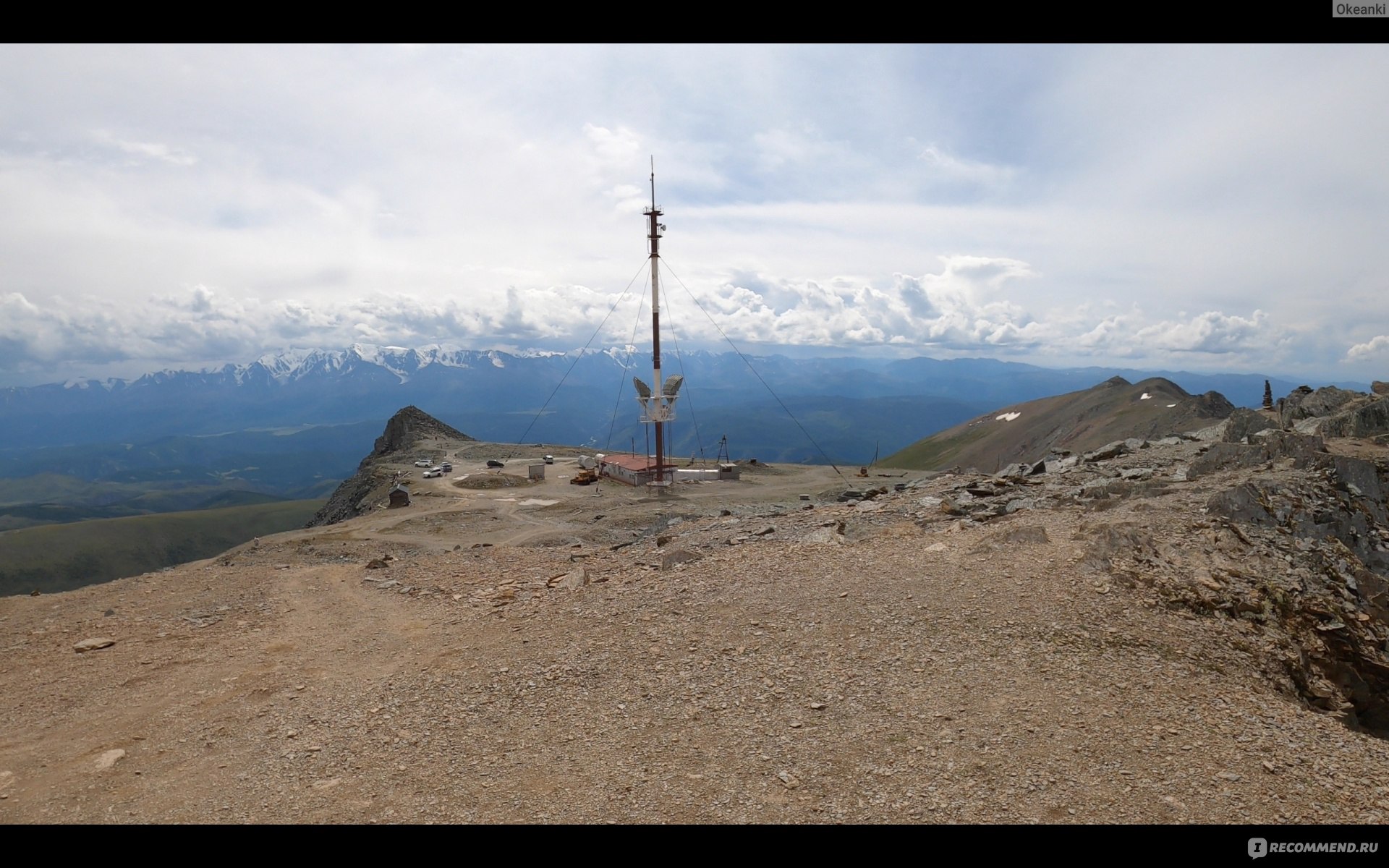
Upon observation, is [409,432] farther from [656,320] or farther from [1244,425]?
[1244,425]

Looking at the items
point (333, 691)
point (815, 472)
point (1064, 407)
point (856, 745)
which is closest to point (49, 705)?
point (333, 691)

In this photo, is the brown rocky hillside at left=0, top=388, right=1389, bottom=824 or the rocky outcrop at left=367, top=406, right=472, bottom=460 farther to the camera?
the rocky outcrop at left=367, top=406, right=472, bottom=460

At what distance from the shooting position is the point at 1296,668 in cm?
1163

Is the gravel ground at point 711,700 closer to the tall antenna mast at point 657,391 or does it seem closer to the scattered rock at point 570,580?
the scattered rock at point 570,580

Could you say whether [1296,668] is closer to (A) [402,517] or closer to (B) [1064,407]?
(A) [402,517]

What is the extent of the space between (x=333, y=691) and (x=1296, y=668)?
50.8ft

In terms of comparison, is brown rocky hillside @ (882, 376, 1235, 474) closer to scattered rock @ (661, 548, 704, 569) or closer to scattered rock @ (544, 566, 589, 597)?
scattered rock @ (661, 548, 704, 569)

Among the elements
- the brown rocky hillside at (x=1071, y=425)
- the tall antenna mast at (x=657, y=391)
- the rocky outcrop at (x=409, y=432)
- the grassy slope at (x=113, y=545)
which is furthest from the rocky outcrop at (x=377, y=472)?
the brown rocky hillside at (x=1071, y=425)

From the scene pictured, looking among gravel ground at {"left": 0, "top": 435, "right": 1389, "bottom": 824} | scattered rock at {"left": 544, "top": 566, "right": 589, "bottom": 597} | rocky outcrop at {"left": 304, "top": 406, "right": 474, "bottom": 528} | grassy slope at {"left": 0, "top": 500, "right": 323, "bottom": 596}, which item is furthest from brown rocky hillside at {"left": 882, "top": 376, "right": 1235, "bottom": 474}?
grassy slope at {"left": 0, "top": 500, "right": 323, "bottom": 596}

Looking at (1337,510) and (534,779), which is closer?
(534,779)

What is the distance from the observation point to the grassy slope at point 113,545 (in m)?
102

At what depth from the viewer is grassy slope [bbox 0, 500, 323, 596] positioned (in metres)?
102
